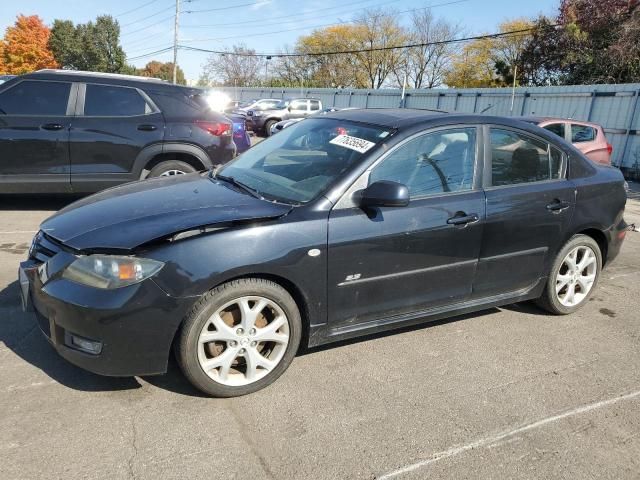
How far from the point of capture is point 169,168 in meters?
6.94

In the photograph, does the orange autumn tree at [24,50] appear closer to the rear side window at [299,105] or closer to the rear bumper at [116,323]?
the rear side window at [299,105]

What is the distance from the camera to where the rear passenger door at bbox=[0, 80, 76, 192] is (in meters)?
Result: 6.32

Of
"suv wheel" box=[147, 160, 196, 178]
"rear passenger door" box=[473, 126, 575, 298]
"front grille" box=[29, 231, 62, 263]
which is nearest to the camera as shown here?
"front grille" box=[29, 231, 62, 263]

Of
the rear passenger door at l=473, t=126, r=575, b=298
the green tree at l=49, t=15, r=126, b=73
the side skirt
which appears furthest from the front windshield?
the green tree at l=49, t=15, r=126, b=73

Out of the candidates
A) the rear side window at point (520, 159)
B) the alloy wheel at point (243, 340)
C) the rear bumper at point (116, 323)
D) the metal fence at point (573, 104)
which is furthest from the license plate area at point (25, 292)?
the metal fence at point (573, 104)

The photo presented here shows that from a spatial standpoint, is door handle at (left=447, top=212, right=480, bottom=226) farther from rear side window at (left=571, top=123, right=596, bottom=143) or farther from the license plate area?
rear side window at (left=571, top=123, right=596, bottom=143)

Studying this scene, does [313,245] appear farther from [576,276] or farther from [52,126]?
[52,126]

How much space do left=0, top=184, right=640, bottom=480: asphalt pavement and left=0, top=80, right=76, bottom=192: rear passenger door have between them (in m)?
3.07

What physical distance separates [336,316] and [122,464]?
1423mm

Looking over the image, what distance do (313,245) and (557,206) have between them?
2.14 meters

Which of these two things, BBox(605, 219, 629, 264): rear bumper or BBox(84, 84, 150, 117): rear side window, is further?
BBox(84, 84, 150, 117): rear side window

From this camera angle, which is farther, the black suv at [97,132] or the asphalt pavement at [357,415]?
the black suv at [97,132]

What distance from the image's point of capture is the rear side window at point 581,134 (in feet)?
37.9

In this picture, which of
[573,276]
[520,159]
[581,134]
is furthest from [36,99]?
[581,134]
